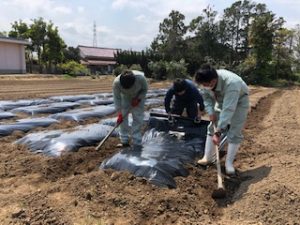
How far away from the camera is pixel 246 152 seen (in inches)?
211

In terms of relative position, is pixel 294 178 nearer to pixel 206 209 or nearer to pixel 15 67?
pixel 206 209

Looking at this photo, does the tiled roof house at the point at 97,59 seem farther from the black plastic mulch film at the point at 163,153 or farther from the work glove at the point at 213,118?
the work glove at the point at 213,118

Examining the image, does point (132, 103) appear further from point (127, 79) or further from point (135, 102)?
point (127, 79)

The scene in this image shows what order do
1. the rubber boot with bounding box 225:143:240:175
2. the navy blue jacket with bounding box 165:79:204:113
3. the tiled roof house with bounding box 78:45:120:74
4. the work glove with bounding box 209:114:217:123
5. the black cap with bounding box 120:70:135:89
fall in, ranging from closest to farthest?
1. the rubber boot with bounding box 225:143:240:175
2. the work glove with bounding box 209:114:217:123
3. the black cap with bounding box 120:70:135:89
4. the navy blue jacket with bounding box 165:79:204:113
5. the tiled roof house with bounding box 78:45:120:74

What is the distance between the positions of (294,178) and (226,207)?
782mm

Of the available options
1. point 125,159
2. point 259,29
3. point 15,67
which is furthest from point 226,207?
point 15,67

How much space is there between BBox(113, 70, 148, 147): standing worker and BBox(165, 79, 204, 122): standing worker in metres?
0.78

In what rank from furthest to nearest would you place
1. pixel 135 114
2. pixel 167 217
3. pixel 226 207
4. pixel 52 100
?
pixel 52 100 → pixel 135 114 → pixel 226 207 → pixel 167 217

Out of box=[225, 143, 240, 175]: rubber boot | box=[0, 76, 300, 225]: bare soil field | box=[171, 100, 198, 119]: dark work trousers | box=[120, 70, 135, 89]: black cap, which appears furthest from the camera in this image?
box=[171, 100, 198, 119]: dark work trousers

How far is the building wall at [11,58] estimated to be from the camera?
25.3 m

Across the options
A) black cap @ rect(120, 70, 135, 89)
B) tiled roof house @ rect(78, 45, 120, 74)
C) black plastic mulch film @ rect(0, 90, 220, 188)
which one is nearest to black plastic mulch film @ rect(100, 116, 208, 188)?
black plastic mulch film @ rect(0, 90, 220, 188)

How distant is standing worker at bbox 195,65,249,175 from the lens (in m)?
3.82

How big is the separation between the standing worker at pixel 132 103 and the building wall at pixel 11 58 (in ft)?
73.3

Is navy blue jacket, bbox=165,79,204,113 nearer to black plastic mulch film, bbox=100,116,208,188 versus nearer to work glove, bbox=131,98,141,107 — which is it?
black plastic mulch film, bbox=100,116,208,188
